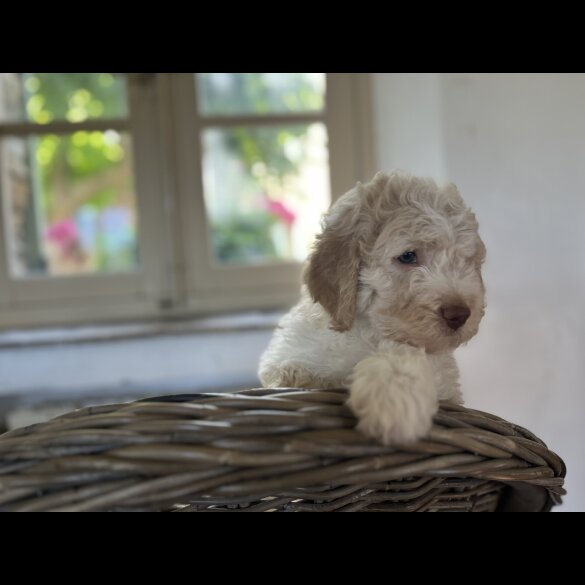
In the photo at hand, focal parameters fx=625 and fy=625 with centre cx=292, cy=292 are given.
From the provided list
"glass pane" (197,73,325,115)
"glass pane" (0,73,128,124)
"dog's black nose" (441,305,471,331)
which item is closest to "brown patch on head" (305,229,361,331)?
"dog's black nose" (441,305,471,331)

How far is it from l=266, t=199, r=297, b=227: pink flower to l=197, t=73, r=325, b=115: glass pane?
1.14 ft

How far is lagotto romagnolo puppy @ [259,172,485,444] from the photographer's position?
96 cm

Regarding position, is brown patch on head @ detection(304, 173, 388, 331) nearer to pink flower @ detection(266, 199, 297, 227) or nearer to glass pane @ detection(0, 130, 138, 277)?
pink flower @ detection(266, 199, 297, 227)

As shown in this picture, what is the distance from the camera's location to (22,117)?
237cm

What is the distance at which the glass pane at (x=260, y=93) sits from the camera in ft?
7.84

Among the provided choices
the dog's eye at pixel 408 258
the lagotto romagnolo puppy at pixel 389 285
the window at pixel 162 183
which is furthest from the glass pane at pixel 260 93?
the dog's eye at pixel 408 258

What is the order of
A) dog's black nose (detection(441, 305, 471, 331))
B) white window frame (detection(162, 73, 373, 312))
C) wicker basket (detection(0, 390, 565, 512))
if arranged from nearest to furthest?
wicker basket (detection(0, 390, 565, 512))
dog's black nose (detection(441, 305, 471, 331))
white window frame (detection(162, 73, 373, 312))

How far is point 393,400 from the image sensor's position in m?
0.68

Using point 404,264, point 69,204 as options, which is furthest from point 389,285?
point 69,204

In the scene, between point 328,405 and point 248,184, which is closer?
point 328,405

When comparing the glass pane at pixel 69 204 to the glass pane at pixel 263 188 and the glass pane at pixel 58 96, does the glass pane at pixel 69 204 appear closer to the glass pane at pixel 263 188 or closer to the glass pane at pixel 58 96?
the glass pane at pixel 58 96
